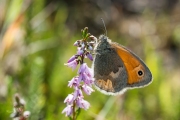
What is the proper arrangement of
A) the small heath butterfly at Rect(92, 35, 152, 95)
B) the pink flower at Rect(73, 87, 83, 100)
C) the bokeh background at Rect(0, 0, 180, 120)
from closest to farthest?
the pink flower at Rect(73, 87, 83, 100) < the small heath butterfly at Rect(92, 35, 152, 95) < the bokeh background at Rect(0, 0, 180, 120)

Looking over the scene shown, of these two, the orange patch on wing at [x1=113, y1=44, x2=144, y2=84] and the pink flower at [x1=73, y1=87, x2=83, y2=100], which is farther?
the orange patch on wing at [x1=113, y1=44, x2=144, y2=84]

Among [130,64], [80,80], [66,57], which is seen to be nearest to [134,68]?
[130,64]

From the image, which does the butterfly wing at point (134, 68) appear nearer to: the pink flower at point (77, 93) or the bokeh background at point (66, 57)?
the pink flower at point (77, 93)

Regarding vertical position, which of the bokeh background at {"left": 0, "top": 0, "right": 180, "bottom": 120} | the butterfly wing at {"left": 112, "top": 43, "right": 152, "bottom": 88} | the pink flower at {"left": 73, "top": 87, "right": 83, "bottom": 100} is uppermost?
the bokeh background at {"left": 0, "top": 0, "right": 180, "bottom": 120}

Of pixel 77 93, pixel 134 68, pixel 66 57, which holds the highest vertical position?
pixel 66 57

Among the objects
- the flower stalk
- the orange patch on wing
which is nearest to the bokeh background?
the flower stalk

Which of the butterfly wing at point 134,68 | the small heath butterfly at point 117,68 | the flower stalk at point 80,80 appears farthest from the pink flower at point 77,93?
the butterfly wing at point 134,68

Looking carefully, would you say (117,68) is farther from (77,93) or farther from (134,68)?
(77,93)

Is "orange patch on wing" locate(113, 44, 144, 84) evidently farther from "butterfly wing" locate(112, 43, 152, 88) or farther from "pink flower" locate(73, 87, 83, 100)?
"pink flower" locate(73, 87, 83, 100)
